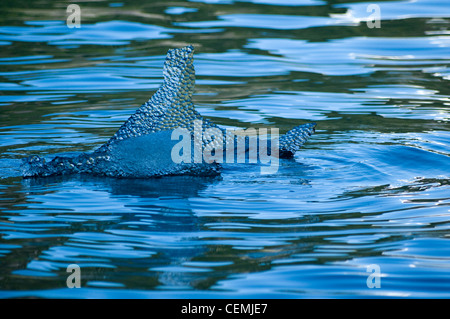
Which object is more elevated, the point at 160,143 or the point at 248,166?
the point at 160,143

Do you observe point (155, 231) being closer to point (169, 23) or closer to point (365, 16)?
point (169, 23)

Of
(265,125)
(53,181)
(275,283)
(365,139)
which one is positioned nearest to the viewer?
(275,283)

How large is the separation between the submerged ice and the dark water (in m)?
0.12

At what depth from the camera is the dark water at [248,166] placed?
365cm

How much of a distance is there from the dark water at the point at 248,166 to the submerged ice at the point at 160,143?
12cm

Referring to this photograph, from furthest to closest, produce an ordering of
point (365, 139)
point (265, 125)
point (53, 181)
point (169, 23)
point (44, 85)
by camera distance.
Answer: point (169, 23)
point (44, 85)
point (265, 125)
point (365, 139)
point (53, 181)

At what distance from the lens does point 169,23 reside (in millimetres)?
10805

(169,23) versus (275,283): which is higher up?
(169,23)

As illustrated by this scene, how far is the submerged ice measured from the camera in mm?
5223

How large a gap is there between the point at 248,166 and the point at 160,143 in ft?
2.55

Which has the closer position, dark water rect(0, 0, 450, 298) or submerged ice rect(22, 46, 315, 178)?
dark water rect(0, 0, 450, 298)

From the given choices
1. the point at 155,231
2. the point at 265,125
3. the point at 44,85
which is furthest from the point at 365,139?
the point at 44,85

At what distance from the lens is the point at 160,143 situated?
529 centimetres

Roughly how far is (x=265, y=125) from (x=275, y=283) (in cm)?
360
